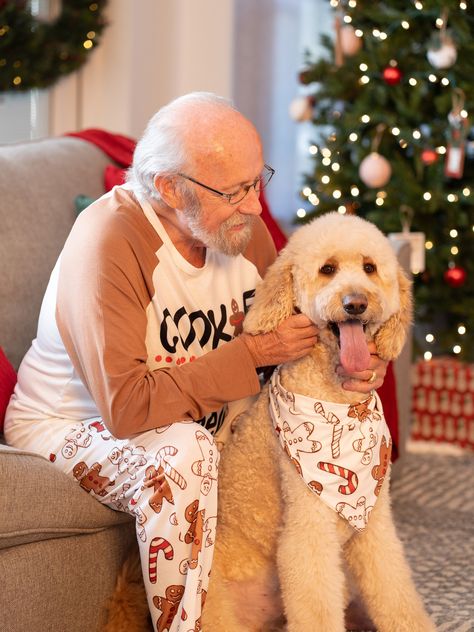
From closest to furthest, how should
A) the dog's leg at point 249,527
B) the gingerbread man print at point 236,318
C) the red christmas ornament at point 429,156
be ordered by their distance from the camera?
1. the dog's leg at point 249,527
2. the gingerbread man print at point 236,318
3. the red christmas ornament at point 429,156

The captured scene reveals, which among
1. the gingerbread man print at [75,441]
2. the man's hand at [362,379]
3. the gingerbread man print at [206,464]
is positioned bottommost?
the gingerbread man print at [75,441]

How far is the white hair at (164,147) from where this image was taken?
198cm

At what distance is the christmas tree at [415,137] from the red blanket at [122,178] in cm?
99

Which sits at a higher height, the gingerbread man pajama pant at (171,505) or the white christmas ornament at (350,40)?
the white christmas ornament at (350,40)

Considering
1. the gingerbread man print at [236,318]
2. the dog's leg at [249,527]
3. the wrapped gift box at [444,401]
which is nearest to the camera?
the dog's leg at [249,527]

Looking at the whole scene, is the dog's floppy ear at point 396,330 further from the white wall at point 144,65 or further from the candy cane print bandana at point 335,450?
the white wall at point 144,65

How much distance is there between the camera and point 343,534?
1.94 m

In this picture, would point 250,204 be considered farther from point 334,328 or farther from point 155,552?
point 155,552

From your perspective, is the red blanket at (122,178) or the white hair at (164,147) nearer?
the white hair at (164,147)

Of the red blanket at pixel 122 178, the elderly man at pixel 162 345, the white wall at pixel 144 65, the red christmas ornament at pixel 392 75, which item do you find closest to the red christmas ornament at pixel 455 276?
the red christmas ornament at pixel 392 75

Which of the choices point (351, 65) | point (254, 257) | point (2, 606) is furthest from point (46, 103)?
point (2, 606)

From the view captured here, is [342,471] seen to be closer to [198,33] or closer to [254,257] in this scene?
[254,257]

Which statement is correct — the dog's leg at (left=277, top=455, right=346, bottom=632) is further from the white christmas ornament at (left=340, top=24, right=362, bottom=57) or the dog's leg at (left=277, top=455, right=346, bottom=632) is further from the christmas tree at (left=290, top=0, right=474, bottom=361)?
the white christmas ornament at (left=340, top=24, right=362, bottom=57)

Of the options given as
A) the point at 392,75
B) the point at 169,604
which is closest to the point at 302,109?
the point at 392,75
